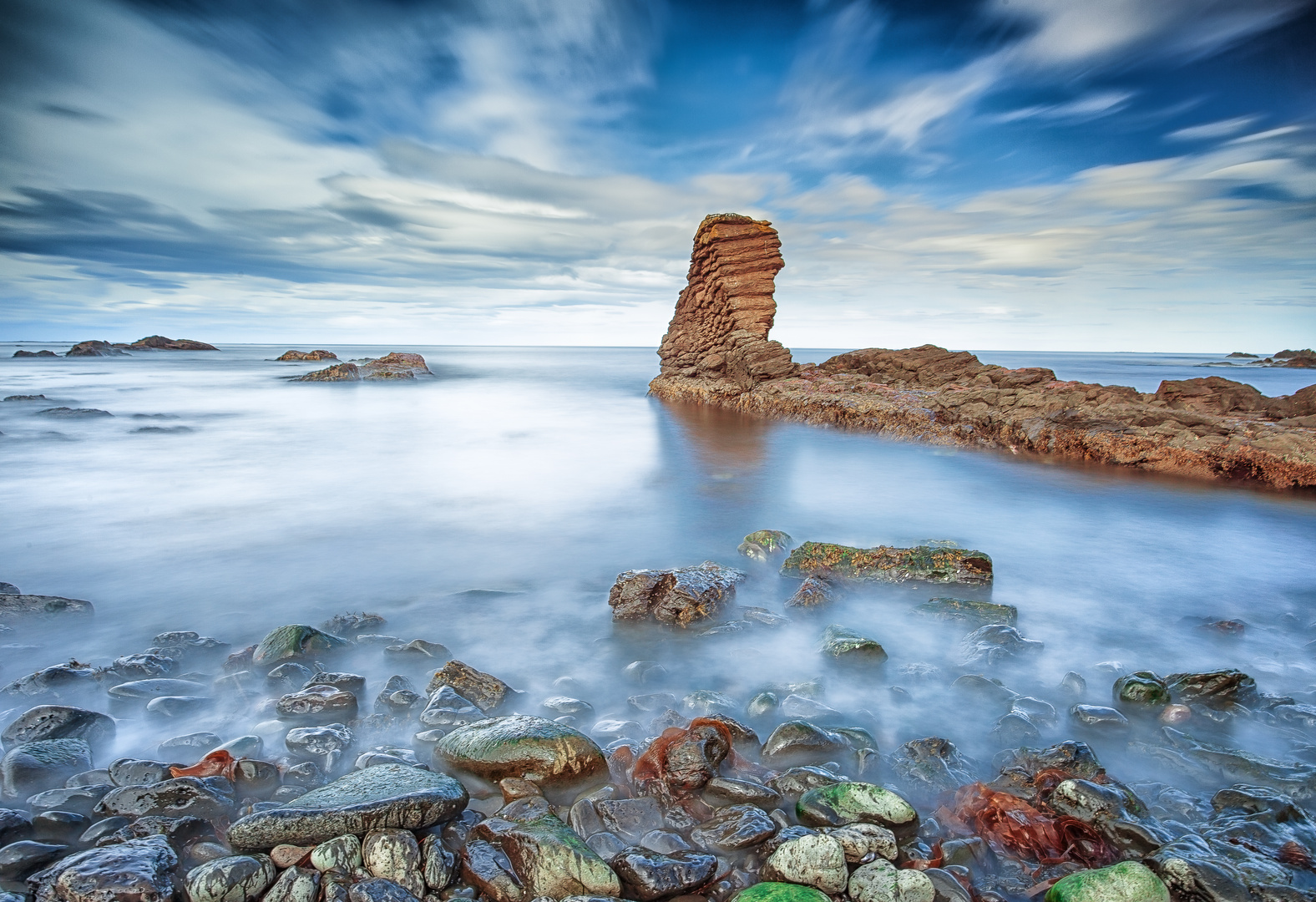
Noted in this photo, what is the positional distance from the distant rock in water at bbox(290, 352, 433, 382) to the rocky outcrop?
66.9 ft

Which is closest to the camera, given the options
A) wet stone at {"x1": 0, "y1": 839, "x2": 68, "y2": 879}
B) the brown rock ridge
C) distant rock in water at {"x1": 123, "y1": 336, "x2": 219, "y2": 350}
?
wet stone at {"x1": 0, "y1": 839, "x2": 68, "y2": 879}

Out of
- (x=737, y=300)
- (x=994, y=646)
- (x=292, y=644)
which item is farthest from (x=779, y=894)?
(x=737, y=300)

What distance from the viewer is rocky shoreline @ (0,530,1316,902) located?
2.76m

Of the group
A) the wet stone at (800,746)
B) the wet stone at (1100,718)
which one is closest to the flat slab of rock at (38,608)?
Result: the wet stone at (800,746)

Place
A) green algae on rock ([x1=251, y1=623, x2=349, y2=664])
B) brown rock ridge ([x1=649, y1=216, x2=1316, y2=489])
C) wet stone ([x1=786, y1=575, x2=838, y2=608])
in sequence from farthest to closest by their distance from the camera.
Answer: brown rock ridge ([x1=649, y1=216, x2=1316, y2=489]) < wet stone ([x1=786, y1=575, x2=838, y2=608]) < green algae on rock ([x1=251, y1=623, x2=349, y2=664])

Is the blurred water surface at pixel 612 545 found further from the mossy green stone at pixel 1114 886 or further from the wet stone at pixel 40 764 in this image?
the mossy green stone at pixel 1114 886

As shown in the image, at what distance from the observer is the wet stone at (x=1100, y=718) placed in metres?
4.15

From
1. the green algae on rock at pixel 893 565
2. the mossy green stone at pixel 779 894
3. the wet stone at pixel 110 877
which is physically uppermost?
the green algae on rock at pixel 893 565

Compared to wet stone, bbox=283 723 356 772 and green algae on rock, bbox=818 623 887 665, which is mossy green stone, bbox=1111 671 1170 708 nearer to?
green algae on rock, bbox=818 623 887 665

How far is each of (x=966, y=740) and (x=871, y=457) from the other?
10.4 metres

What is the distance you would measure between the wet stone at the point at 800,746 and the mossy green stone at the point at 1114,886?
4.28ft

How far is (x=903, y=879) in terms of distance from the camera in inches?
109

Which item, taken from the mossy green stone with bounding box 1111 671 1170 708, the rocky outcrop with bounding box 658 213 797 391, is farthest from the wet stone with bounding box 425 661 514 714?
the rocky outcrop with bounding box 658 213 797 391

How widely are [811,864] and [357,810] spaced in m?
2.19
